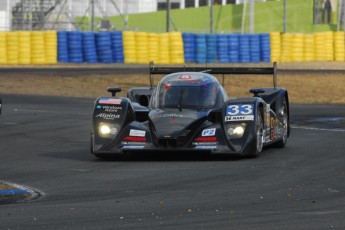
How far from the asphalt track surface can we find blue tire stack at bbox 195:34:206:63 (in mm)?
32918

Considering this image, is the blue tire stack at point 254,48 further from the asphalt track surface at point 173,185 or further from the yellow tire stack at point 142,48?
the asphalt track surface at point 173,185

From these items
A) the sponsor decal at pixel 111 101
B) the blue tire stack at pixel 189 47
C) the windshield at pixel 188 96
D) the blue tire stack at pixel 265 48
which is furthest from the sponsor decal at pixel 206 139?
the blue tire stack at pixel 265 48

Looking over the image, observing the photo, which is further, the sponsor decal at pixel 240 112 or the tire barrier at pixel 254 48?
the tire barrier at pixel 254 48

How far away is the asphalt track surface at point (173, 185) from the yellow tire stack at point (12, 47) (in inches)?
1148

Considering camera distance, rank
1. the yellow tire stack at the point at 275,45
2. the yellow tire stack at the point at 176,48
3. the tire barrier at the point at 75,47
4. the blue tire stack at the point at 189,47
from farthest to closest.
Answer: the yellow tire stack at the point at 275,45, the blue tire stack at the point at 189,47, the yellow tire stack at the point at 176,48, the tire barrier at the point at 75,47

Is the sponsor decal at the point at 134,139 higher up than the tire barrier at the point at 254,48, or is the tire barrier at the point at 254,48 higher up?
the tire barrier at the point at 254,48

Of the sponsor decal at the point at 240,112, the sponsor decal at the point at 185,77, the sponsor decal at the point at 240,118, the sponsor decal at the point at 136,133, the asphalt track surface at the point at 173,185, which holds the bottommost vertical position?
the asphalt track surface at the point at 173,185

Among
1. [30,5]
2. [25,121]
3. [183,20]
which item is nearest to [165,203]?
[25,121]

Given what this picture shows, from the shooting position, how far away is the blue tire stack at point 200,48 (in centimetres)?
5353

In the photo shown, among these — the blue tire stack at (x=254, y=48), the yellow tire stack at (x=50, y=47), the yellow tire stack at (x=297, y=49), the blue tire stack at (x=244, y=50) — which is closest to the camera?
the yellow tire stack at (x=50, y=47)

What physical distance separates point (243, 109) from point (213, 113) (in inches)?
17.5

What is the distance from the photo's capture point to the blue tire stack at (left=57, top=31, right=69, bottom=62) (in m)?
50.8

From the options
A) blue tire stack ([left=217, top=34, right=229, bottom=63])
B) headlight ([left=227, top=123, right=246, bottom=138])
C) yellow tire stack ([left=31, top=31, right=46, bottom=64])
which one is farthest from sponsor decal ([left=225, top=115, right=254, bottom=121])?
blue tire stack ([left=217, top=34, right=229, bottom=63])

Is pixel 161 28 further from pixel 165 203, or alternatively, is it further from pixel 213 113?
pixel 165 203
